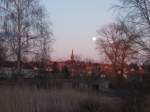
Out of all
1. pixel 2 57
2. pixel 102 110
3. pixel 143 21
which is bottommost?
pixel 102 110

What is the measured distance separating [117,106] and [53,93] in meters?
2.77

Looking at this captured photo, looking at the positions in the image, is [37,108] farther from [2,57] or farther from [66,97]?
[2,57]

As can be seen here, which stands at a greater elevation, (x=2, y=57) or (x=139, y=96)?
(x=2, y=57)

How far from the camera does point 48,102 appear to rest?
518 inches

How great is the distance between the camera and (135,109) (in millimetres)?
12734

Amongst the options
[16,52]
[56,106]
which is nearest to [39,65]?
[16,52]

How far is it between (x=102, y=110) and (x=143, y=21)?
14553mm

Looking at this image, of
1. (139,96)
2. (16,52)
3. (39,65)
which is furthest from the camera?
(39,65)

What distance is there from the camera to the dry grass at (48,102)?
11.7 metres

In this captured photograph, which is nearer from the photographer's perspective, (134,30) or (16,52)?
(134,30)

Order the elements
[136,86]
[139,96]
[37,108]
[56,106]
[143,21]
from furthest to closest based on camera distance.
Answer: [143,21], [136,86], [139,96], [56,106], [37,108]

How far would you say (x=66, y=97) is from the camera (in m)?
14.7

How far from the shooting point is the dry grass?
11742 mm

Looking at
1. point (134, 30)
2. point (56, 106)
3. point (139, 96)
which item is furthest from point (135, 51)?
point (56, 106)
